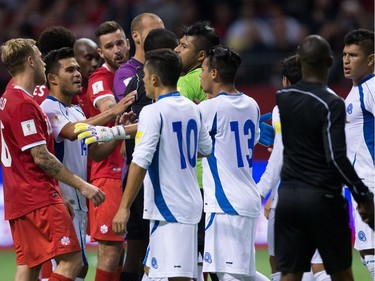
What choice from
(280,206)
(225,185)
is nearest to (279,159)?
(225,185)

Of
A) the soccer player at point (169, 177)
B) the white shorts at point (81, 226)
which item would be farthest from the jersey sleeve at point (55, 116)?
the soccer player at point (169, 177)

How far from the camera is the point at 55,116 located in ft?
Result: 26.3

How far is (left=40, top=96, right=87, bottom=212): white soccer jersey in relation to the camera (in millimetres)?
8047

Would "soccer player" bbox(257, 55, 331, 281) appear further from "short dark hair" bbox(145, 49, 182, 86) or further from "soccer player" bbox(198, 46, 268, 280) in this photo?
"short dark hair" bbox(145, 49, 182, 86)

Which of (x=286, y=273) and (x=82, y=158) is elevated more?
(x=82, y=158)

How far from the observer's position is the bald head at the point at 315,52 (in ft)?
22.3

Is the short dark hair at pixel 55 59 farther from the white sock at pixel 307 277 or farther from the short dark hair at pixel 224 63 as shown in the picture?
the white sock at pixel 307 277

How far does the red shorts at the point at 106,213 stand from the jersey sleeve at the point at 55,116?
997 millimetres

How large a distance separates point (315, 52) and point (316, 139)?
606mm

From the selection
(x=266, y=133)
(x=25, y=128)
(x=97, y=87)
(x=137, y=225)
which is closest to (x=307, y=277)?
(x=266, y=133)

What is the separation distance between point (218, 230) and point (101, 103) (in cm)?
180

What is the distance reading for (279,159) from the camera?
8.27 metres

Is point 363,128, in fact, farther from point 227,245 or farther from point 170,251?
point 170,251

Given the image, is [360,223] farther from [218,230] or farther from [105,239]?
[105,239]
